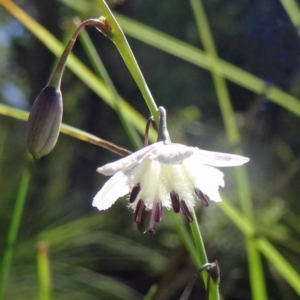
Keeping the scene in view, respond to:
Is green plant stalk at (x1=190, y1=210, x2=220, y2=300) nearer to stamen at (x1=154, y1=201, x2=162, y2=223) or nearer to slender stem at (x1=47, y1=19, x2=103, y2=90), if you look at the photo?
stamen at (x1=154, y1=201, x2=162, y2=223)

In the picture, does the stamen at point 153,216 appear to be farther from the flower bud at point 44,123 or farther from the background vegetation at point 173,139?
the background vegetation at point 173,139

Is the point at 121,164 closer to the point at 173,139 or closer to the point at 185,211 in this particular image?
the point at 185,211

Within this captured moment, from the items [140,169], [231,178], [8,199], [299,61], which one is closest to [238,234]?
[231,178]

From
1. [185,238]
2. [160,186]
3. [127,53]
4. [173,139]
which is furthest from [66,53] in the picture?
[173,139]

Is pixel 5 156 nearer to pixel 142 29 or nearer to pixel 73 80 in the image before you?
pixel 73 80

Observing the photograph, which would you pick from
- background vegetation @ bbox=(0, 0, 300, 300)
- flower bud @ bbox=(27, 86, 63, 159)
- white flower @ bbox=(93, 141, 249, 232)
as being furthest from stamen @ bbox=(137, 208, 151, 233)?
background vegetation @ bbox=(0, 0, 300, 300)

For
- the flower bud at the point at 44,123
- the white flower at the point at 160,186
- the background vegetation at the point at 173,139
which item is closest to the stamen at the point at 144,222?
the white flower at the point at 160,186
